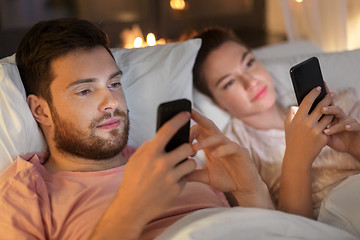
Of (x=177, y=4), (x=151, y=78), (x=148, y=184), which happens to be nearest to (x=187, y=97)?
(x=151, y=78)

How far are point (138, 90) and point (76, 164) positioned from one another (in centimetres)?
39

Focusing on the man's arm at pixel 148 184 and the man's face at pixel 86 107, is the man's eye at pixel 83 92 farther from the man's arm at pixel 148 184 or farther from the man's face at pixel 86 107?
the man's arm at pixel 148 184

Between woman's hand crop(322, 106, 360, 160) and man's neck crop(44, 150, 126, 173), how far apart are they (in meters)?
0.66

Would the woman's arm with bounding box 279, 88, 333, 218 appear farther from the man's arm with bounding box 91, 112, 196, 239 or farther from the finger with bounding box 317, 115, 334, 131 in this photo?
the man's arm with bounding box 91, 112, 196, 239

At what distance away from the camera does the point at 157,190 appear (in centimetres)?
96

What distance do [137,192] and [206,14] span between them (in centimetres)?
347

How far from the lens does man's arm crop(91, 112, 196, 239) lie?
Result: 0.96 m

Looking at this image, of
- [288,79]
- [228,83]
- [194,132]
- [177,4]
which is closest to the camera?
[194,132]

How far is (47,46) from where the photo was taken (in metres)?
1.32

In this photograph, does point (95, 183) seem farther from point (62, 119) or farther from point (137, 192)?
point (137, 192)

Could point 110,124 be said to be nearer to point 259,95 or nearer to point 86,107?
point 86,107

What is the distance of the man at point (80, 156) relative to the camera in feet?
3.81

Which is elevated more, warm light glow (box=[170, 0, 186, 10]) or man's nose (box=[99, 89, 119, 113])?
man's nose (box=[99, 89, 119, 113])

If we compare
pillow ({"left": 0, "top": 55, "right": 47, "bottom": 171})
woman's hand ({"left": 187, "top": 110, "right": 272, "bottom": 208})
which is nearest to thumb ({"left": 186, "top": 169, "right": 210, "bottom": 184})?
woman's hand ({"left": 187, "top": 110, "right": 272, "bottom": 208})
